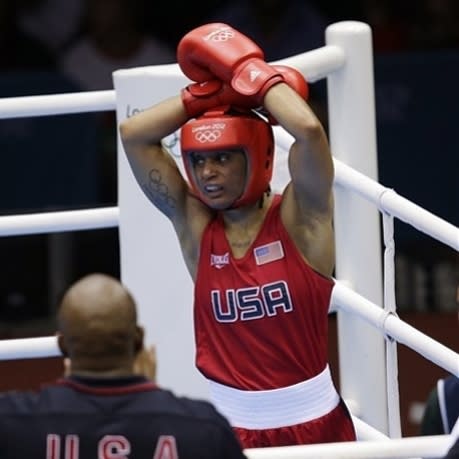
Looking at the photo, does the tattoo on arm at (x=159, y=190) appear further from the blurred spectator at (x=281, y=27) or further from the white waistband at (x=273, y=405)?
the blurred spectator at (x=281, y=27)

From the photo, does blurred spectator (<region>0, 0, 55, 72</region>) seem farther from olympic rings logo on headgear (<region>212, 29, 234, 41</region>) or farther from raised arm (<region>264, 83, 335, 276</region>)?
raised arm (<region>264, 83, 335, 276</region>)

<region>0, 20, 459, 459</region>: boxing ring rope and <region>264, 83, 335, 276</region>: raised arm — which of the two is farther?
<region>0, 20, 459, 459</region>: boxing ring rope

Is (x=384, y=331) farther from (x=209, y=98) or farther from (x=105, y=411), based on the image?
(x=105, y=411)

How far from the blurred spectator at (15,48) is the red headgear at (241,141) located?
4052mm

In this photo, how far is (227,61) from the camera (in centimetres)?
464

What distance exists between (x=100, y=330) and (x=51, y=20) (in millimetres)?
5397

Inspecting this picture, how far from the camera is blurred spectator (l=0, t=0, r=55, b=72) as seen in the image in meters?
8.62

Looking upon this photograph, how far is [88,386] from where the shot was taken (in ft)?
11.5

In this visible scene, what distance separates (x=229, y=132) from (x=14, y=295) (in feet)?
12.3

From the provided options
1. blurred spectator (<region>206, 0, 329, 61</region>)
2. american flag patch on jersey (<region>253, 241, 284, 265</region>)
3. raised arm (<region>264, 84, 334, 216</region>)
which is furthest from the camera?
blurred spectator (<region>206, 0, 329, 61</region>)

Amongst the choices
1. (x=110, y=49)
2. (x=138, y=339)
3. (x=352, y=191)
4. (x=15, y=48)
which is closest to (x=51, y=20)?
(x=15, y=48)

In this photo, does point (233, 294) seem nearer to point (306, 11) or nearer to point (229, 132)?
point (229, 132)

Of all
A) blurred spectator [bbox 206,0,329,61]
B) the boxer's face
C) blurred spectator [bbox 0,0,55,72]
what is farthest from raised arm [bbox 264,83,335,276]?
blurred spectator [bbox 0,0,55,72]

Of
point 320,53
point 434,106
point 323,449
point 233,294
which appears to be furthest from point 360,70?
point 434,106
